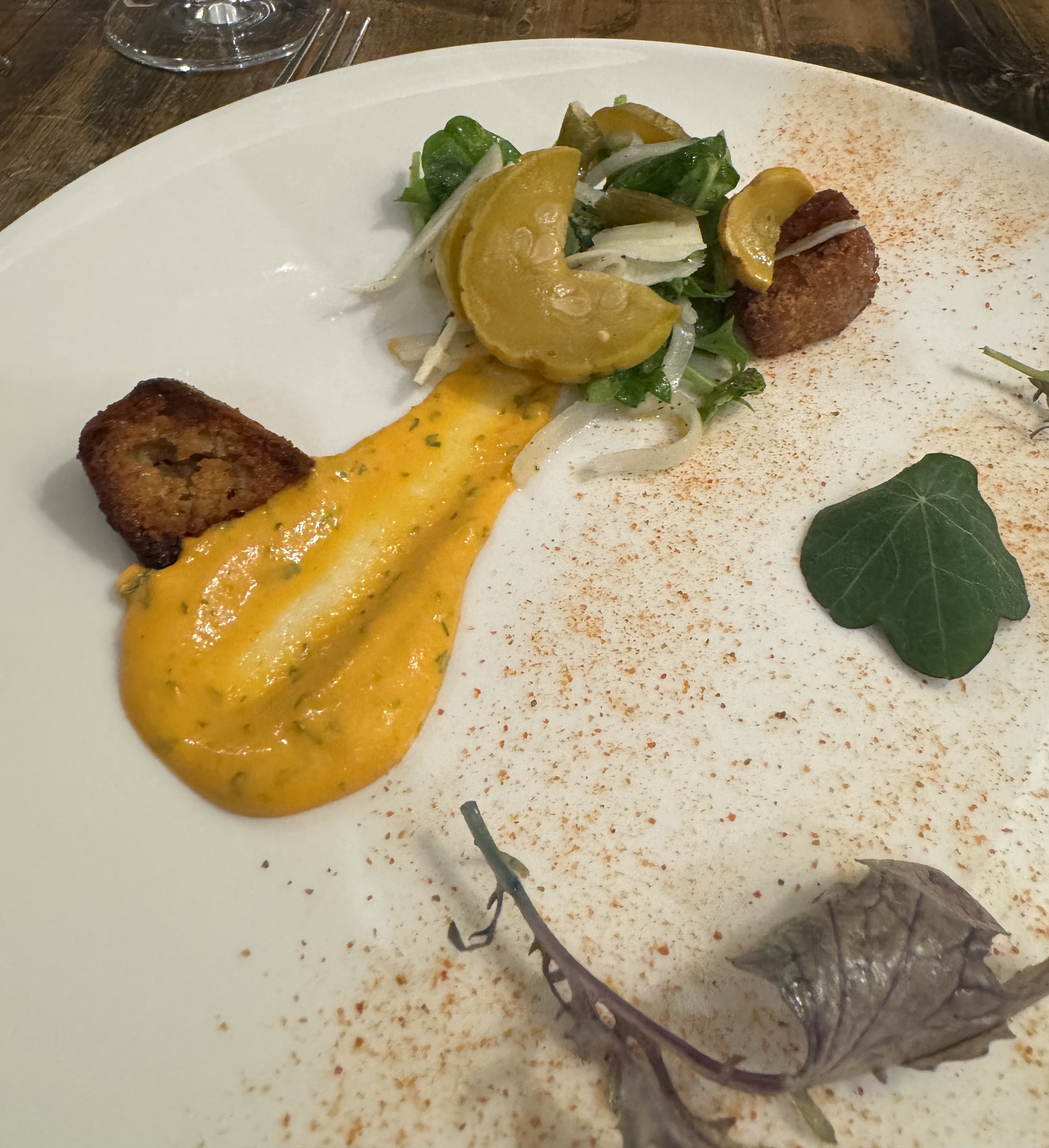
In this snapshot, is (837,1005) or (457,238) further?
(457,238)

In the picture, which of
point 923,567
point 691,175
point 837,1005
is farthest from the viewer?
point 691,175

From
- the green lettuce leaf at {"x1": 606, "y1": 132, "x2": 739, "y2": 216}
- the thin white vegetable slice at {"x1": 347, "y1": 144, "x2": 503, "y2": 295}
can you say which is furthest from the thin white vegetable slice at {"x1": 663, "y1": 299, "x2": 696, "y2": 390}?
the thin white vegetable slice at {"x1": 347, "y1": 144, "x2": 503, "y2": 295}

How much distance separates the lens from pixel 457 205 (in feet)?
7.14

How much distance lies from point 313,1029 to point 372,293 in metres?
1.77

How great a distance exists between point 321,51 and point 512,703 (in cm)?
280

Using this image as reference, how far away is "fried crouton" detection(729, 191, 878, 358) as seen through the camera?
2.22 m

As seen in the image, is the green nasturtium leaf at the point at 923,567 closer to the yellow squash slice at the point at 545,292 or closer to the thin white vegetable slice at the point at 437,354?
the yellow squash slice at the point at 545,292

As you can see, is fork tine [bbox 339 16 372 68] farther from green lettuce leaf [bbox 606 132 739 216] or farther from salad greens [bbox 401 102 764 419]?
green lettuce leaf [bbox 606 132 739 216]

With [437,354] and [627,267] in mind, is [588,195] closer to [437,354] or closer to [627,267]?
[627,267]

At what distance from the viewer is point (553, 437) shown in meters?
2.09

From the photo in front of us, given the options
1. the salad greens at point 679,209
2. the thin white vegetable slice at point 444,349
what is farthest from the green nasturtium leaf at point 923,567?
the thin white vegetable slice at point 444,349

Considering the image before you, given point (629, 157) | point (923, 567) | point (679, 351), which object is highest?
point (629, 157)

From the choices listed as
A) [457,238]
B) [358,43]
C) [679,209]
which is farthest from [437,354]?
[358,43]

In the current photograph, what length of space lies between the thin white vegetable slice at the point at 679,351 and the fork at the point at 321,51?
1786 millimetres
